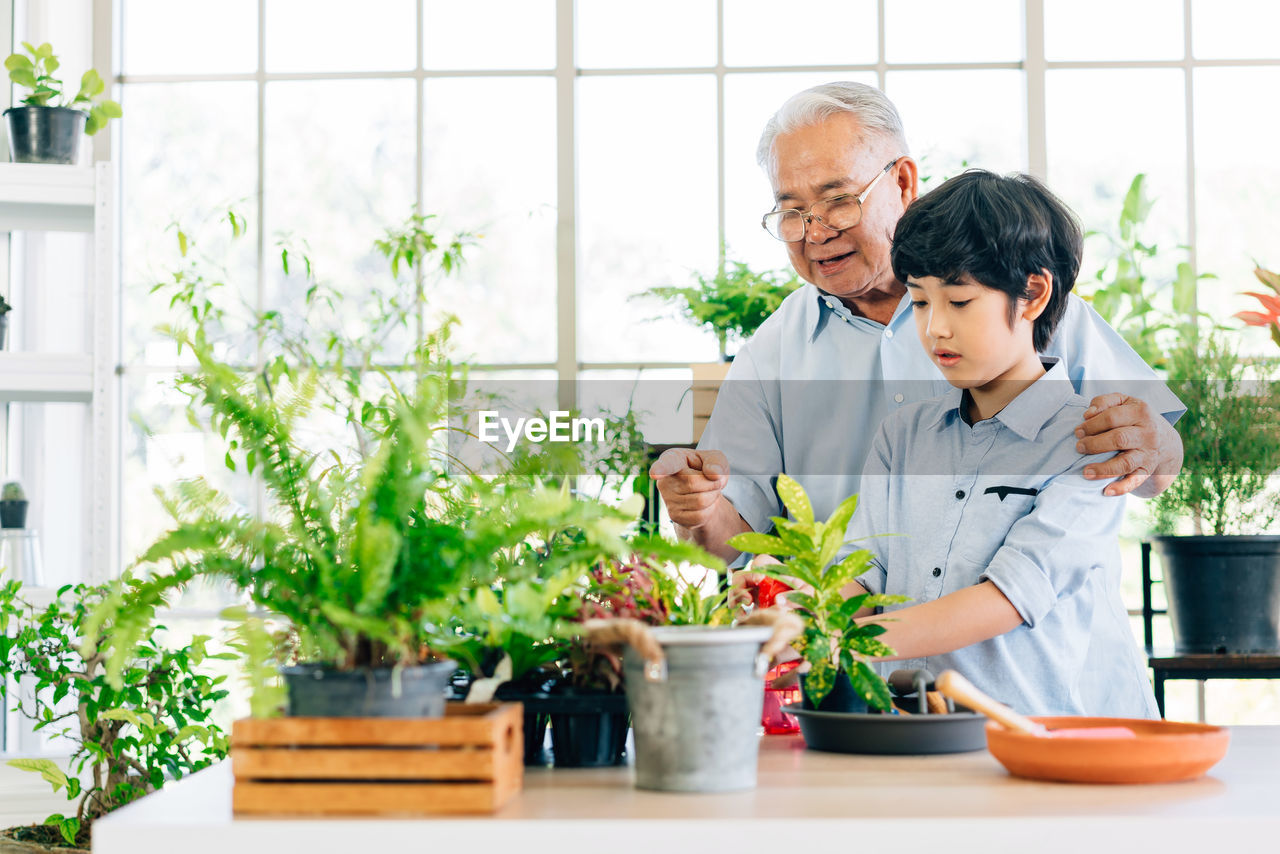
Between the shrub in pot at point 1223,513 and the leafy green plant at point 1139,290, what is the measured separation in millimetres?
291

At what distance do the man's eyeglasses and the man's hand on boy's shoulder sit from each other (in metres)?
0.62

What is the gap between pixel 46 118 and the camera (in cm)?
289

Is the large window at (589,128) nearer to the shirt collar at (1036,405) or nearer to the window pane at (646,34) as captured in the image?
the window pane at (646,34)

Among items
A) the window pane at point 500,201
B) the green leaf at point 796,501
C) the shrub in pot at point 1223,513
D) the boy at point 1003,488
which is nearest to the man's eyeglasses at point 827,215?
the boy at point 1003,488

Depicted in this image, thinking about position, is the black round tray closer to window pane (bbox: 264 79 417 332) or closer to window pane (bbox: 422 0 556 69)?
window pane (bbox: 264 79 417 332)

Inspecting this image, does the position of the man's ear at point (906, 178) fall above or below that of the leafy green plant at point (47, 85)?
below

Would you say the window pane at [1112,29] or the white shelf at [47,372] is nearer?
the white shelf at [47,372]

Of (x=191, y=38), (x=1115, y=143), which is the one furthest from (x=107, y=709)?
(x=1115, y=143)

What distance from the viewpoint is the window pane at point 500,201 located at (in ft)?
11.9

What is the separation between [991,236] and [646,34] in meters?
2.29

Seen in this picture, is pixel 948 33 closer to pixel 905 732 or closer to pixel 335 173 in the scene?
pixel 335 173

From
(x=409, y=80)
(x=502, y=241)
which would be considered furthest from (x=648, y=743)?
(x=409, y=80)

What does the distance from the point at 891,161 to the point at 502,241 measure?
68.0 inches

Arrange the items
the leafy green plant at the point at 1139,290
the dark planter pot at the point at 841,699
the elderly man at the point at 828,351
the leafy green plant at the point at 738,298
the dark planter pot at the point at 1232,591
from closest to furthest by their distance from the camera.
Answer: the dark planter pot at the point at 841,699 < the elderly man at the point at 828,351 < the dark planter pot at the point at 1232,591 < the leafy green plant at the point at 738,298 < the leafy green plant at the point at 1139,290
